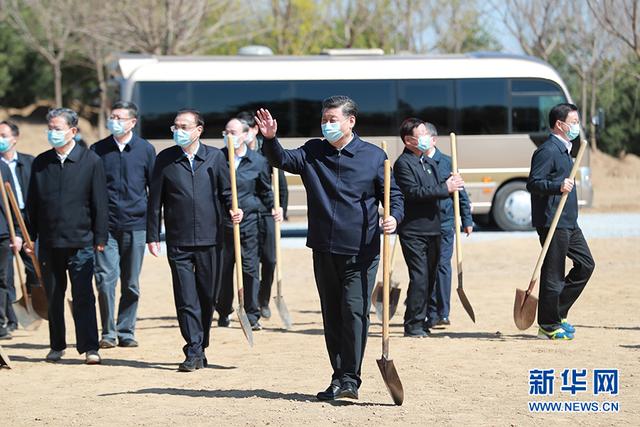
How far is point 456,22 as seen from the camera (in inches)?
1630

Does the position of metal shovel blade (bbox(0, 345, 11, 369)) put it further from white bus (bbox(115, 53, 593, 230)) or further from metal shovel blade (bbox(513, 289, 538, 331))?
white bus (bbox(115, 53, 593, 230))

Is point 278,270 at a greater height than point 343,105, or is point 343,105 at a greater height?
point 343,105

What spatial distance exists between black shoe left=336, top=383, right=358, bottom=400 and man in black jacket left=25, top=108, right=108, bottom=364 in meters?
2.69

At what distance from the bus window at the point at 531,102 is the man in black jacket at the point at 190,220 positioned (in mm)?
15038

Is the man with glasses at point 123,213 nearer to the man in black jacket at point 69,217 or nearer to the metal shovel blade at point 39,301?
the metal shovel blade at point 39,301

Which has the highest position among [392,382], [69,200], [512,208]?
[69,200]

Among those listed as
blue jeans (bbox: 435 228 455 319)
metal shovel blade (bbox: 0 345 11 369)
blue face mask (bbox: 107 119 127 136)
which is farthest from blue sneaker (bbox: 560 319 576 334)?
metal shovel blade (bbox: 0 345 11 369)

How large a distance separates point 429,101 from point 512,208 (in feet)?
8.07

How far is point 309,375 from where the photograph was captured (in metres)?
9.07

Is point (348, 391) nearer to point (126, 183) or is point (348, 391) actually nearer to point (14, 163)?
point (126, 183)

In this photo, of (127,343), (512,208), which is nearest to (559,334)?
(127,343)

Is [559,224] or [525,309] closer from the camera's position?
[559,224]

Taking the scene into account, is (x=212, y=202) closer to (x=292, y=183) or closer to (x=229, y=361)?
(x=229, y=361)

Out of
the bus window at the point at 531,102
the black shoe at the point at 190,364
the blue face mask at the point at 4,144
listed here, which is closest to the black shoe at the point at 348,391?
the black shoe at the point at 190,364
